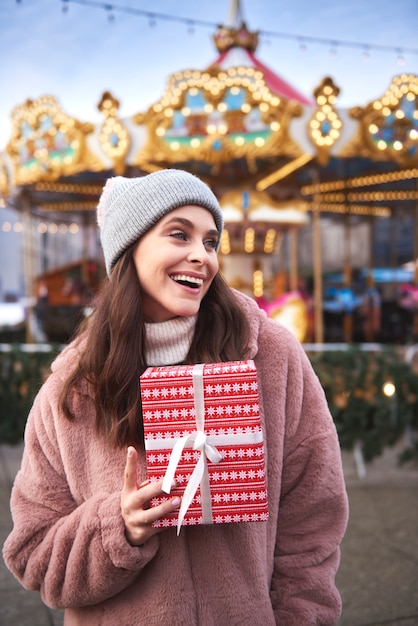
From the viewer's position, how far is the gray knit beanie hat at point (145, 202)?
4.18 feet

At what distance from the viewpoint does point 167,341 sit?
4.33 ft

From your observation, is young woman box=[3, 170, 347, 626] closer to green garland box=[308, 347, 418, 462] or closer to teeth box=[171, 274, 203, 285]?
teeth box=[171, 274, 203, 285]

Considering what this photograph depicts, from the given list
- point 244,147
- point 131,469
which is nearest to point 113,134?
point 244,147

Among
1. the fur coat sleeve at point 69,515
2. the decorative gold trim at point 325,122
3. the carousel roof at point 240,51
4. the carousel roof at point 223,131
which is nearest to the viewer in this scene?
the fur coat sleeve at point 69,515

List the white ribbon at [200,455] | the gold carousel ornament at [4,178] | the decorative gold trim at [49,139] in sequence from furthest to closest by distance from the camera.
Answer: the gold carousel ornament at [4,178] → the decorative gold trim at [49,139] → the white ribbon at [200,455]

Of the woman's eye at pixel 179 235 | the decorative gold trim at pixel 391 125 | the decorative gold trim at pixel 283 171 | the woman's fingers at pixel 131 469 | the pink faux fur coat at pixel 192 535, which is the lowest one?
the pink faux fur coat at pixel 192 535

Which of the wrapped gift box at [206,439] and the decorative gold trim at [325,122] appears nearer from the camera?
the wrapped gift box at [206,439]

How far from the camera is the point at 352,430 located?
512cm

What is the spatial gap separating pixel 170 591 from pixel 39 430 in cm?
47

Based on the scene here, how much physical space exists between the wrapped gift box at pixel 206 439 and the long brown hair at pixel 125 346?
182 millimetres

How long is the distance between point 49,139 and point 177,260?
7039 millimetres

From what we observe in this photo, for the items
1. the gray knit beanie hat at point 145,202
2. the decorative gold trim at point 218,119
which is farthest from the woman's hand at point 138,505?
the decorative gold trim at point 218,119

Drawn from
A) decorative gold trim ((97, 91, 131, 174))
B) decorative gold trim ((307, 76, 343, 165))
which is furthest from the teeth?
decorative gold trim ((97, 91, 131, 174))

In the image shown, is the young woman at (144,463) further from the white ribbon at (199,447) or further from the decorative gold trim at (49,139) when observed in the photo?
the decorative gold trim at (49,139)
